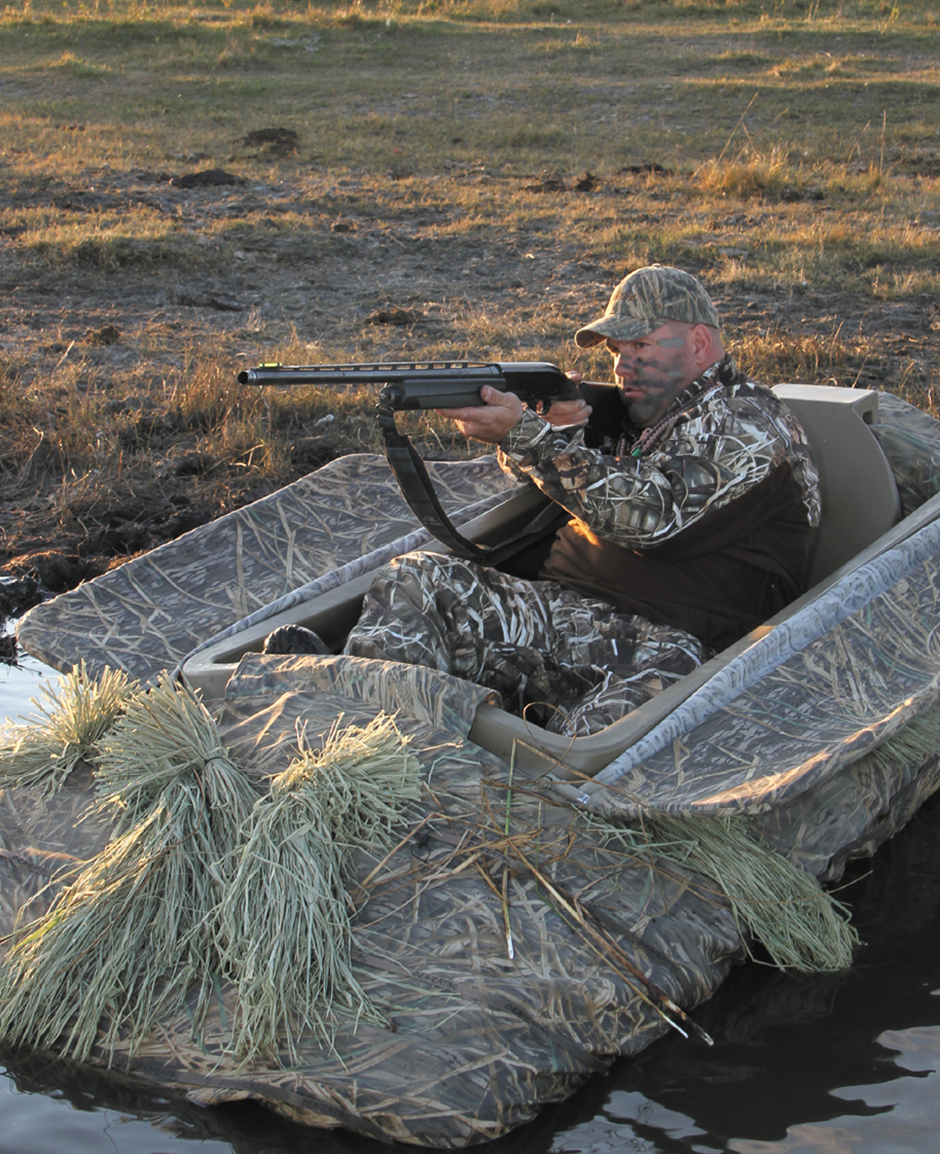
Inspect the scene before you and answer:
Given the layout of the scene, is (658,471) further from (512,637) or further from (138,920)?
(138,920)

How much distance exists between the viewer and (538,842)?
326 cm

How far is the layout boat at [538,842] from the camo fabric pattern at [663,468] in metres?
0.47

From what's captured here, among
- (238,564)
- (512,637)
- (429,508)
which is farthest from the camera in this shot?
(238,564)

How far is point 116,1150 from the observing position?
293 cm

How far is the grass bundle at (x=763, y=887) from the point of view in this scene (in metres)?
3.32

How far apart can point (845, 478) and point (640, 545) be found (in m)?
1.10

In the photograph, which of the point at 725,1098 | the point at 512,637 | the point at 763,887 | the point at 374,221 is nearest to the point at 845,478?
the point at 512,637

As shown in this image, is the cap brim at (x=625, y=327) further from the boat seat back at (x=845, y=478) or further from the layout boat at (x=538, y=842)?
the layout boat at (x=538, y=842)

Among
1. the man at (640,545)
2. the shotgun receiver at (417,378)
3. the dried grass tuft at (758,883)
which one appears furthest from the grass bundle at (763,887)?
the shotgun receiver at (417,378)

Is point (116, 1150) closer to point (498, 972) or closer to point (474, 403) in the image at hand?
point (498, 972)

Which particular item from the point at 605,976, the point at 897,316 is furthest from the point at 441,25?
the point at 605,976

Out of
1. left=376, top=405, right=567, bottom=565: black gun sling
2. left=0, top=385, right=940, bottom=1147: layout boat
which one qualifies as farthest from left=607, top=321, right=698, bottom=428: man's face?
left=0, top=385, right=940, bottom=1147: layout boat

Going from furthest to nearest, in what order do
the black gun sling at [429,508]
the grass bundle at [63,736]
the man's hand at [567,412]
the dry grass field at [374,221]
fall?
the dry grass field at [374,221] < the man's hand at [567,412] < the black gun sling at [429,508] < the grass bundle at [63,736]

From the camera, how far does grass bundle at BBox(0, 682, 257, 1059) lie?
305 cm
